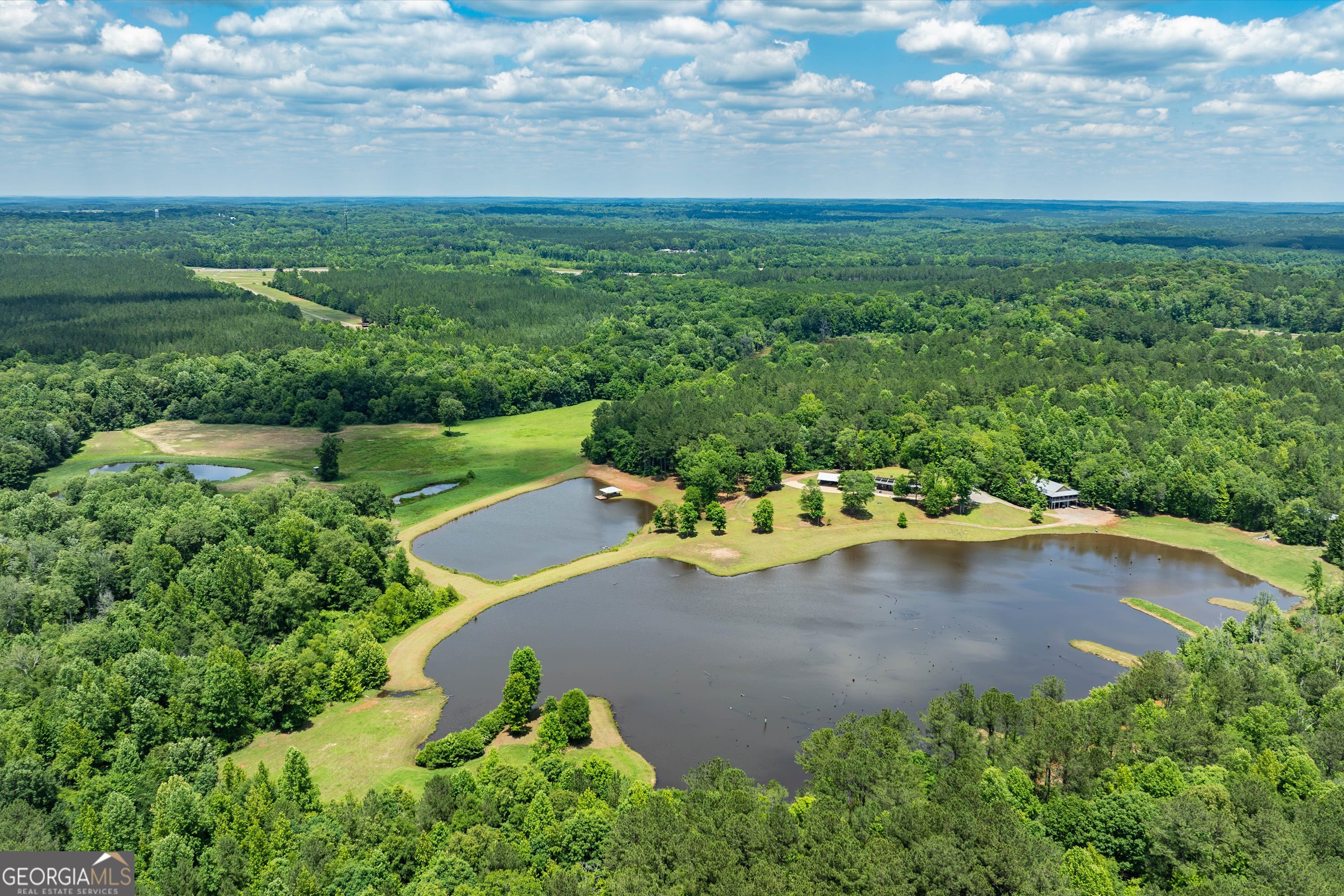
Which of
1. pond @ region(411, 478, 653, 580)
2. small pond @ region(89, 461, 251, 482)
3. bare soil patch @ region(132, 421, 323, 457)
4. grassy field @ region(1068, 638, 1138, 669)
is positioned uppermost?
bare soil patch @ region(132, 421, 323, 457)

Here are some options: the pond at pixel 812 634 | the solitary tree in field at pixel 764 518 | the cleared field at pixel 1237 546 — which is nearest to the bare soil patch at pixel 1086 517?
the cleared field at pixel 1237 546

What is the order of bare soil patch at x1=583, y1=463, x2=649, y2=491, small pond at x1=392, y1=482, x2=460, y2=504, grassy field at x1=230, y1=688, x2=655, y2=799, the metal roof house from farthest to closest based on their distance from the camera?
bare soil patch at x1=583, y1=463, x2=649, y2=491, small pond at x1=392, y1=482, x2=460, y2=504, the metal roof house, grassy field at x1=230, y1=688, x2=655, y2=799

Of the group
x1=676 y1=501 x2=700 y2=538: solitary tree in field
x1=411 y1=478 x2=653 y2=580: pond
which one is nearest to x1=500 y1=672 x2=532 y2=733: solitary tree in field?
x1=411 y1=478 x2=653 y2=580: pond

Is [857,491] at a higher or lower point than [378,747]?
higher

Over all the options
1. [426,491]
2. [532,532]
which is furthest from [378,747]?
[426,491]

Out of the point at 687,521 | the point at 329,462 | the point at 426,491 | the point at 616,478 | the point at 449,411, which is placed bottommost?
the point at 426,491

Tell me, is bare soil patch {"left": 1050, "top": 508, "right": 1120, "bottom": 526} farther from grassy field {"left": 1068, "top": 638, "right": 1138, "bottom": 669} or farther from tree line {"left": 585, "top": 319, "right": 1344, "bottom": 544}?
grassy field {"left": 1068, "top": 638, "right": 1138, "bottom": 669}

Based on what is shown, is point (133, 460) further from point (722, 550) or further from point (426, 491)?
point (722, 550)

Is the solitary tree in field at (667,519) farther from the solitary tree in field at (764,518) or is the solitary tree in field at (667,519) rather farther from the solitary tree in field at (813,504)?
the solitary tree in field at (813,504)
